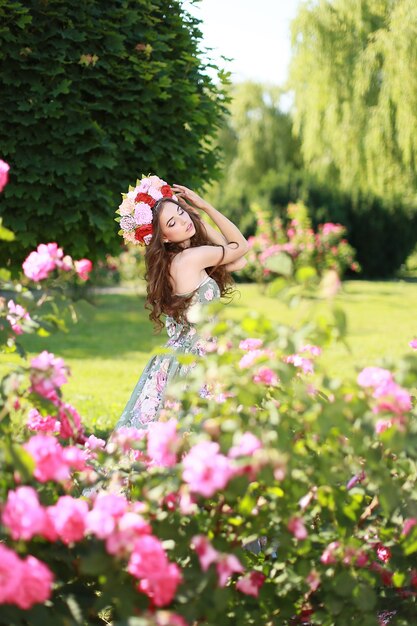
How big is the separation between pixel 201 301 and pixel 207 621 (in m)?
1.77

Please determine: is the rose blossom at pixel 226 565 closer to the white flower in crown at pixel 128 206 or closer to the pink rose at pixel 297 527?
the pink rose at pixel 297 527

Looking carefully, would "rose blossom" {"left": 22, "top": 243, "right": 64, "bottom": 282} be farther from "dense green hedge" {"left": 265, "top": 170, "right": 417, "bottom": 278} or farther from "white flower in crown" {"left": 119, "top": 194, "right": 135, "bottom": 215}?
"dense green hedge" {"left": 265, "top": 170, "right": 417, "bottom": 278}

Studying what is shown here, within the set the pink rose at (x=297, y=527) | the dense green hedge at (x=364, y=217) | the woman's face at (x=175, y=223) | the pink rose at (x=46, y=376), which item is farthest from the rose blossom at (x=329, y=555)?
the dense green hedge at (x=364, y=217)

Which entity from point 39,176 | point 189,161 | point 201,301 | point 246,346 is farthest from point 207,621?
point 189,161

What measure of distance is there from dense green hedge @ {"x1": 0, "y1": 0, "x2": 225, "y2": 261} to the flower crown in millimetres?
809

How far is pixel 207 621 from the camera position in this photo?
1789 millimetres

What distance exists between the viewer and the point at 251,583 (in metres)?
1.78

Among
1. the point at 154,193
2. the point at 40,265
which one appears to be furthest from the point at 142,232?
the point at 40,265

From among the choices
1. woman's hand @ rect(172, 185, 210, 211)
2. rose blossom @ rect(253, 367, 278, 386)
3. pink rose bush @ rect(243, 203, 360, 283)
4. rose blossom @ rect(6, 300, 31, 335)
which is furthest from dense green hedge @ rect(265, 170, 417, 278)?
rose blossom @ rect(253, 367, 278, 386)

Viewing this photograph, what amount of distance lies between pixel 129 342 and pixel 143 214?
6.30 metres

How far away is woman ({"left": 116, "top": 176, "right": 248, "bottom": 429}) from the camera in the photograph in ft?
11.1

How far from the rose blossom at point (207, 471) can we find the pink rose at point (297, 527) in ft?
0.89

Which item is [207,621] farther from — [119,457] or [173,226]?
[173,226]

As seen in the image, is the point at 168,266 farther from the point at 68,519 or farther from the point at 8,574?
the point at 8,574
